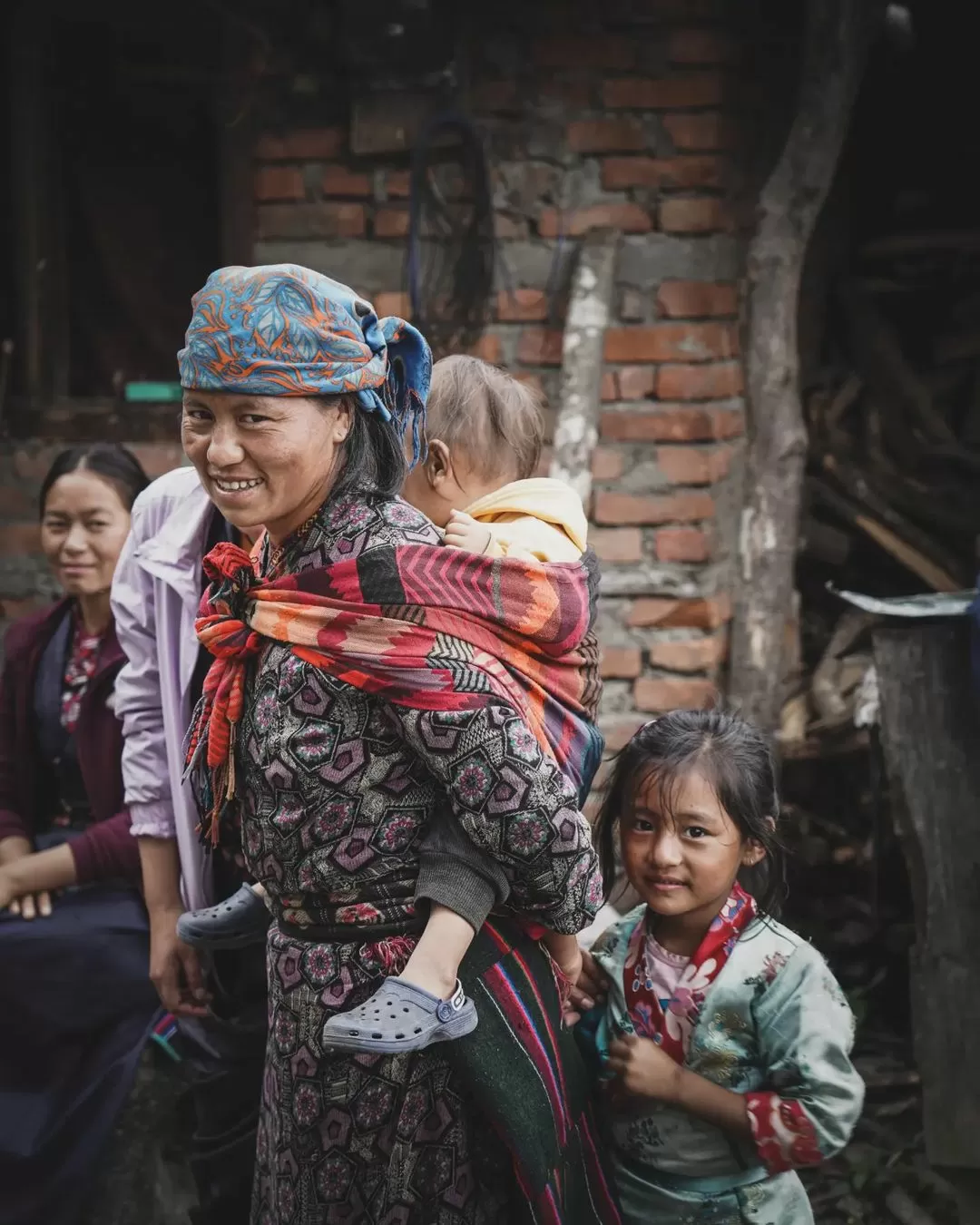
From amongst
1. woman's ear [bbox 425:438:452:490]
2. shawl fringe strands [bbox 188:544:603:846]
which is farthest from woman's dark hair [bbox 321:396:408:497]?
woman's ear [bbox 425:438:452:490]

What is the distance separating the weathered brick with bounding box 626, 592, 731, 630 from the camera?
3994mm

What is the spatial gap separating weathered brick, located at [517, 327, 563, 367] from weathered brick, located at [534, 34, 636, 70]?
2.56 feet

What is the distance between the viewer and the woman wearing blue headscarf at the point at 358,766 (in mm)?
1735

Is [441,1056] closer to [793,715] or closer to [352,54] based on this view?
[793,715]

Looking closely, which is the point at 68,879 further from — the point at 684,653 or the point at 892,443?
the point at 892,443

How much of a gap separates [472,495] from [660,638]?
5.89 ft

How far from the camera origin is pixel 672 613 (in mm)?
4004

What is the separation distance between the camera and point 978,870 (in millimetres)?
2832

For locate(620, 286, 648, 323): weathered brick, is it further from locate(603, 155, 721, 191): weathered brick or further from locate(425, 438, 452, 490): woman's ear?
locate(425, 438, 452, 490): woman's ear

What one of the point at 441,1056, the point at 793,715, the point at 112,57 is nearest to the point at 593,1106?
the point at 441,1056

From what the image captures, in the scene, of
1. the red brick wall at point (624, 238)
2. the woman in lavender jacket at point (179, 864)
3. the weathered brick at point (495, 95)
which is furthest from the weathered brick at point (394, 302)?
the woman in lavender jacket at point (179, 864)

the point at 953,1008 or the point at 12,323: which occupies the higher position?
the point at 12,323

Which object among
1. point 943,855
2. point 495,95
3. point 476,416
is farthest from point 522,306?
point 943,855

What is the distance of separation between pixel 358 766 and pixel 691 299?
2594 millimetres
